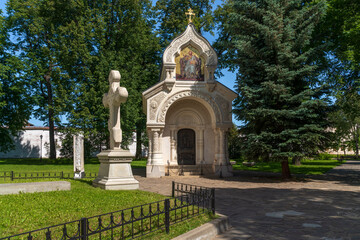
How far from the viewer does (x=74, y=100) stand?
25.5 m

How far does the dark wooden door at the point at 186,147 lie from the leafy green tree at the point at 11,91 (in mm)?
16840

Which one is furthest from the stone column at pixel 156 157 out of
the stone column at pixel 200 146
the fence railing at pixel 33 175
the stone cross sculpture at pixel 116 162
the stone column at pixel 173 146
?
the stone cross sculpture at pixel 116 162

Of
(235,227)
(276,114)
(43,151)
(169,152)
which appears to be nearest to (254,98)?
(276,114)

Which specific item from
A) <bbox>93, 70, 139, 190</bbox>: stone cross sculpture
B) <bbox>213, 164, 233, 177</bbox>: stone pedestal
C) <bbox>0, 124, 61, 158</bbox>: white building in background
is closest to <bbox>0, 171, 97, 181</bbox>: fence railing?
<bbox>93, 70, 139, 190</bbox>: stone cross sculpture

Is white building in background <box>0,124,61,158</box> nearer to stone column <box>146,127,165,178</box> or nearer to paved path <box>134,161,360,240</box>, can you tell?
stone column <box>146,127,165,178</box>

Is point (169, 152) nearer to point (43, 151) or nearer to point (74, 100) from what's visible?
point (74, 100)

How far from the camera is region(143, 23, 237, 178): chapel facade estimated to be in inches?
712

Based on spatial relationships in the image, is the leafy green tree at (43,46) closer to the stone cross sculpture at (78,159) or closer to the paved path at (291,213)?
the stone cross sculpture at (78,159)

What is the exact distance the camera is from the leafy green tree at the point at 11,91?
88.5ft

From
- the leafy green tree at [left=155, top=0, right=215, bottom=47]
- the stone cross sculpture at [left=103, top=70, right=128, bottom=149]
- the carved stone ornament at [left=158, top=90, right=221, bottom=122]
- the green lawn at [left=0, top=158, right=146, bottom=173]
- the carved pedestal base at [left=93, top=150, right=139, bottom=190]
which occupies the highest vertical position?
the leafy green tree at [left=155, top=0, right=215, bottom=47]

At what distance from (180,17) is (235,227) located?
25.7m

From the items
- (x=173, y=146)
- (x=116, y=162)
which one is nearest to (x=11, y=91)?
(x=173, y=146)

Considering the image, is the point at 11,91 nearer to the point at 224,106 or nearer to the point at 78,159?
the point at 78,159

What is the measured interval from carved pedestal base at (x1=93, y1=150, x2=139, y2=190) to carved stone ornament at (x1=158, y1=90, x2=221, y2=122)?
8162 mm
